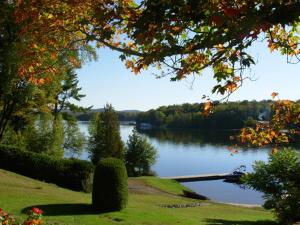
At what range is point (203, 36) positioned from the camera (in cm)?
616

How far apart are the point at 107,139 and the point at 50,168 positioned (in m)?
26.0

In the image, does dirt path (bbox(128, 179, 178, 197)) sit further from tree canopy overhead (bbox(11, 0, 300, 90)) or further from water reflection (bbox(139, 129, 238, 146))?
water reflection (bbox(139, 129, 238, 146))

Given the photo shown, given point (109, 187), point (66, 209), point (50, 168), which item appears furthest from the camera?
point (50, 168)

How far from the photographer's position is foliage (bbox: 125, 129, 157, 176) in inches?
2162

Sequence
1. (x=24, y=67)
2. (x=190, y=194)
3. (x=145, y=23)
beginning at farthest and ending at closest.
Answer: (x=190, y=194), (x=24, y=67), (x=145, y=23)

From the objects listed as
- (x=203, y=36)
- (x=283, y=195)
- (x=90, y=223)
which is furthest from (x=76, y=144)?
(x=203, y=36)

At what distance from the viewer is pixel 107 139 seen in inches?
2140

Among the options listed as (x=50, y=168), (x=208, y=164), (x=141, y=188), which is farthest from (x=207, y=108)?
(x=208, y=164)

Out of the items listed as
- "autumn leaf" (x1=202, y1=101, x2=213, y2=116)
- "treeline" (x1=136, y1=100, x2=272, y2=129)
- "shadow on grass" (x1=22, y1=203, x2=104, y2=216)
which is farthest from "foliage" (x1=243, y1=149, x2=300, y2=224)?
"treeline" (x1=136, y1=100, x2=272, y2=129)

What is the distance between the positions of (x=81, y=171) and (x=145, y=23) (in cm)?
2196

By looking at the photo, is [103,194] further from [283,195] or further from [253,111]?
[253,111]

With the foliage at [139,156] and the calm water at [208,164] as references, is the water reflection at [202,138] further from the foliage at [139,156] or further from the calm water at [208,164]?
the foliage at [139,156]

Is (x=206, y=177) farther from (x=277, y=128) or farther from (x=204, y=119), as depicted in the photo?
(x=204, y=119)

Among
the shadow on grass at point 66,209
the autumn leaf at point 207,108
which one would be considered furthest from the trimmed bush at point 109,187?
the autumn leaf at point 207,108
